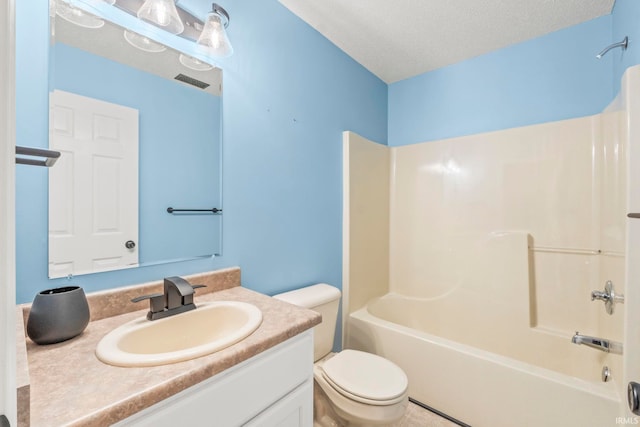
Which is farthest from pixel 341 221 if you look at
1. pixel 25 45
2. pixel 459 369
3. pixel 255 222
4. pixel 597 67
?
pixel 597 67

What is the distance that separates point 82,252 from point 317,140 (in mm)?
1332

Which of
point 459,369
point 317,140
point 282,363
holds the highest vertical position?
point 317,140

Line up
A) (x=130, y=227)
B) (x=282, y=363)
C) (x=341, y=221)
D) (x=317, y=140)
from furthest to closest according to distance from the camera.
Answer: (x=341, y=221)
(x=317, y=140)
(x=130, y=227)
(x=282, y=363)

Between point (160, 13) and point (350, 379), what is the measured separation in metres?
1.79

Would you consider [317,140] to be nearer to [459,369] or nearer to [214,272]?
[214,272]

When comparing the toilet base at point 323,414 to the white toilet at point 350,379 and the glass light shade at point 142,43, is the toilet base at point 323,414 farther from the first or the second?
the glass light shade at point 142,43

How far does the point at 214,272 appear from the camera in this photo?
1.26 meters

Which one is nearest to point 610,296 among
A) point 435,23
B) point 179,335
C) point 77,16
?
point 435,23

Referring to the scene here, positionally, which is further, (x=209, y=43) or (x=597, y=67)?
(x=597, y=67)

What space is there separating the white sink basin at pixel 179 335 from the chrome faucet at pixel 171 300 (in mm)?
21

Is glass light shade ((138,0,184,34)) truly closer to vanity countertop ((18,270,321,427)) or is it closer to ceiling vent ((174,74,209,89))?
ceiling vent ((174,74,209,89))

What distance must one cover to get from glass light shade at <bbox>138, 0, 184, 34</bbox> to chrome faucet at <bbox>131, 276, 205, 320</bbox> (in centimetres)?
101

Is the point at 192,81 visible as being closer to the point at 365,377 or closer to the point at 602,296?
the point at 365,377

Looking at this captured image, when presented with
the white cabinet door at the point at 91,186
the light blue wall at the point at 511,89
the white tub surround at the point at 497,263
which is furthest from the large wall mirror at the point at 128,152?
the light blue wall at the point at 511,89
